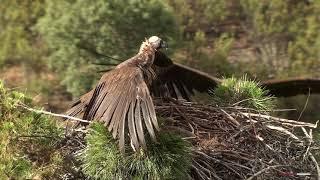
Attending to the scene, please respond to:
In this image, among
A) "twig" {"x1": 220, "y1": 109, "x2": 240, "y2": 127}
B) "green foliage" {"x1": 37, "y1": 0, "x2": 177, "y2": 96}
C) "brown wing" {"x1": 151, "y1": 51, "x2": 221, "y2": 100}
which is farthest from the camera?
"green foliage" {"x1": 37, "y1": 0, "x2": 177, "y2": 96}

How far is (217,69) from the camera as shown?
10.4 metres

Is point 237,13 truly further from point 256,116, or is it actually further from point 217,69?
point 256,116

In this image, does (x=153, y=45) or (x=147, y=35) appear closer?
(x=153, y=45)

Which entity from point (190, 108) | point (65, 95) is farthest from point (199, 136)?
point (65, 95)

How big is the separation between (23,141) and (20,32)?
8.24m

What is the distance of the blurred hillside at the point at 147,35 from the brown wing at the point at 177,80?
11.8 feet

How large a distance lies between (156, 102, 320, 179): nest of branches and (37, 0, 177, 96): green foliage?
17.2 ft

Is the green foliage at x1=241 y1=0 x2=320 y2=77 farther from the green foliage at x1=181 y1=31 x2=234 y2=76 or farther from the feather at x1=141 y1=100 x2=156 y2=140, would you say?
the feather at x1=141 y1=100 x2=156 y2=140

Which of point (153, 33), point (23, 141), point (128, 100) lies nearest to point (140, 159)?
point (128, 100)

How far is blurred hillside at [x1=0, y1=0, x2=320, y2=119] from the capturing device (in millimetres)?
8766

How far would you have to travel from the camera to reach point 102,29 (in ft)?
28.4

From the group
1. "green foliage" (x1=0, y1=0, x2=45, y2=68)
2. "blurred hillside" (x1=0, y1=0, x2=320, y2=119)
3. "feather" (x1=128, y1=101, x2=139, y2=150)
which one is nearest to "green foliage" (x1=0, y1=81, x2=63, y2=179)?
"feather" (x1=128, y1=101, x2=139, y2=150)

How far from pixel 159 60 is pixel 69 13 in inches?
229

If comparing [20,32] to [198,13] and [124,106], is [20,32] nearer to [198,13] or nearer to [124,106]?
[198,13]
